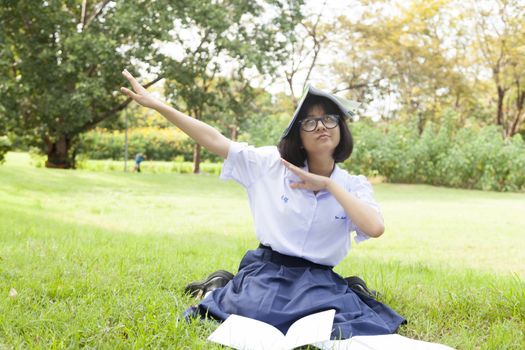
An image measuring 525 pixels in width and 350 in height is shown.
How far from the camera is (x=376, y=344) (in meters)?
2.46

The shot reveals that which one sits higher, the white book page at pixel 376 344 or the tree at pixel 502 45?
the tree at pixel 502 45

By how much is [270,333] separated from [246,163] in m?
0.89

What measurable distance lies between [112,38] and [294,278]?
1502 cm

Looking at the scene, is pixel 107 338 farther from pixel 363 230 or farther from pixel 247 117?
pixel 247 117

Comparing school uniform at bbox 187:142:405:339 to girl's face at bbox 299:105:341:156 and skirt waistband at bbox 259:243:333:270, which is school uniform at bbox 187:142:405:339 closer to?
skirt waistband at bbox 259:243:333:270

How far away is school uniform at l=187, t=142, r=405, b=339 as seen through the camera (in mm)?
2762

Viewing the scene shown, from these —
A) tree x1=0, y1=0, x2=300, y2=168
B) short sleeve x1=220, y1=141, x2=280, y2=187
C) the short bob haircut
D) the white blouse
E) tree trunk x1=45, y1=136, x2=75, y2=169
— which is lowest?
tree trunk x1=45, y1=136, x2=75, y2=169

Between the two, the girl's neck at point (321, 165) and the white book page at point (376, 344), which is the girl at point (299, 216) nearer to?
the girl's neck at point (321, 165)

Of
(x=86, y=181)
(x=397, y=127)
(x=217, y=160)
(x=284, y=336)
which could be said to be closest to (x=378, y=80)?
(x=397, y=127)

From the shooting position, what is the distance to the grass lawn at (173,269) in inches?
104

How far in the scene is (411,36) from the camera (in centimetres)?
2284

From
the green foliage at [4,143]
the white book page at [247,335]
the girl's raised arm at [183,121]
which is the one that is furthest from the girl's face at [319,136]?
the green foliage at [4,143]

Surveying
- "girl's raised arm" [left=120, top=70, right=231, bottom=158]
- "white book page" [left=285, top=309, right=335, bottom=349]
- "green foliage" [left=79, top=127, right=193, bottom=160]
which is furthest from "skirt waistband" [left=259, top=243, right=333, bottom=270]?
"green foliage" [left=79, top=127, right=193, bottom=160]

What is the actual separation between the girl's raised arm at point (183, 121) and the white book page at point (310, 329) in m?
0.90
